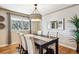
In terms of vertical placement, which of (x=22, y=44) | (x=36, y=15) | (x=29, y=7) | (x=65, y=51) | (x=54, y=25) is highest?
(x=29, y=7)

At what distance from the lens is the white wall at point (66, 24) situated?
1649 millimetres

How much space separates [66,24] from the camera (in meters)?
1.70

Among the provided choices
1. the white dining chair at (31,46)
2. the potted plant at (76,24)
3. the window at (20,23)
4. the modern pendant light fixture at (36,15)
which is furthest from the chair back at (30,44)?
the potted plant at (76,24)

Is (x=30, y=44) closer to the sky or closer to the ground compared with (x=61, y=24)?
closer to the ground

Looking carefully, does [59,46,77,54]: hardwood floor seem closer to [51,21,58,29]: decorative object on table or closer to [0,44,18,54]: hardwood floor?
[51,21,58,29]: decorative object on table

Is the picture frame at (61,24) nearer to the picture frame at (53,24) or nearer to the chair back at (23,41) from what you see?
the picture frame at (53,24)

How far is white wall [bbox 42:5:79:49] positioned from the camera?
1649 mm

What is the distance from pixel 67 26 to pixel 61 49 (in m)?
0.41

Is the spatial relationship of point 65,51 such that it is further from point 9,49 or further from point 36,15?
point 9,49

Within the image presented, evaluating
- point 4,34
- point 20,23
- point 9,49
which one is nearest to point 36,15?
point 20,23

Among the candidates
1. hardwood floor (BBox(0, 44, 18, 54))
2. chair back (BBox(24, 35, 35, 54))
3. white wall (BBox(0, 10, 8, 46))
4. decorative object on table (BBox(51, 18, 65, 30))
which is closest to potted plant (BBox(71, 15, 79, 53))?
decorative object on table (BBox(51, 18, 65, 30))
